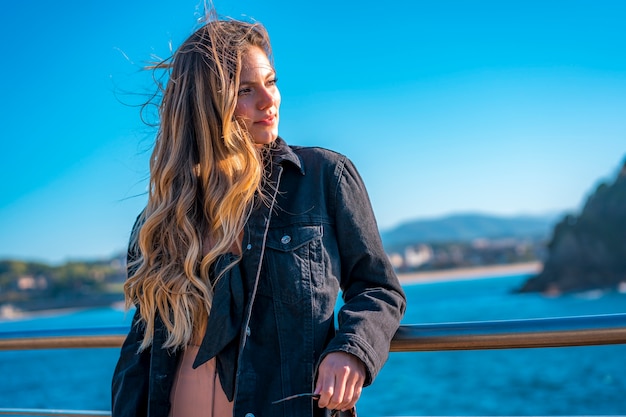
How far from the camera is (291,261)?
63.9 inches

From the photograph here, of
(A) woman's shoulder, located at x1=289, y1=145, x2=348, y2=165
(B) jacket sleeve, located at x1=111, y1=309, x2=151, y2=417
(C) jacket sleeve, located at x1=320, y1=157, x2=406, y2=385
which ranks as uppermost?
(A) woman's shoulder, located at x1=289, y1=145, x2=348, y2=165

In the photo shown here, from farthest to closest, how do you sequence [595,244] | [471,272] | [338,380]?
1. [471,272]
2. [595,244]
3. [338,380]

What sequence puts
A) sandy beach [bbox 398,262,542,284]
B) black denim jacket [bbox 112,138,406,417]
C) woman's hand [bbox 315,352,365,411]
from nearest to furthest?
woman's hand [bbox 315,352,365,411] → black denim jacket [bbox 112,138,406,417] → sandy beach [bbox 398,262,542,284]

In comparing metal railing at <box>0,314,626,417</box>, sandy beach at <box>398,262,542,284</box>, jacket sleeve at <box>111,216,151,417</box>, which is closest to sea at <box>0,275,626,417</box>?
jacket sleeve at <box>111,216,151,417</box>

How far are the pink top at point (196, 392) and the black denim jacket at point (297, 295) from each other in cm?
3

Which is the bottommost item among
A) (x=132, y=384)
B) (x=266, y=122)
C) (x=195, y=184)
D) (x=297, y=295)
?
(x=132, y=384)

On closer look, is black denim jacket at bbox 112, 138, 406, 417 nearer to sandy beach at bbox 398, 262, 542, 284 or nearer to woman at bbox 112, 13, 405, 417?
woman at bbox 112, 13, 405, 417

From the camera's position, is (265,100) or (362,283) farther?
(265,100)

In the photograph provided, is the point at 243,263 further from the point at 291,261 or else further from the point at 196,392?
the point at 196,392

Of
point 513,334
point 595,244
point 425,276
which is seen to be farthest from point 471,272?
point 513,334

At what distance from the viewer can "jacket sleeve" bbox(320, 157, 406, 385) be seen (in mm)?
A: 1466

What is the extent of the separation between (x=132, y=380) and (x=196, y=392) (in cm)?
23

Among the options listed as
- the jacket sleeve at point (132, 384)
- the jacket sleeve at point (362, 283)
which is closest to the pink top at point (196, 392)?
the jacket sleeve at point (132, 384)

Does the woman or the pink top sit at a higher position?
the woman
